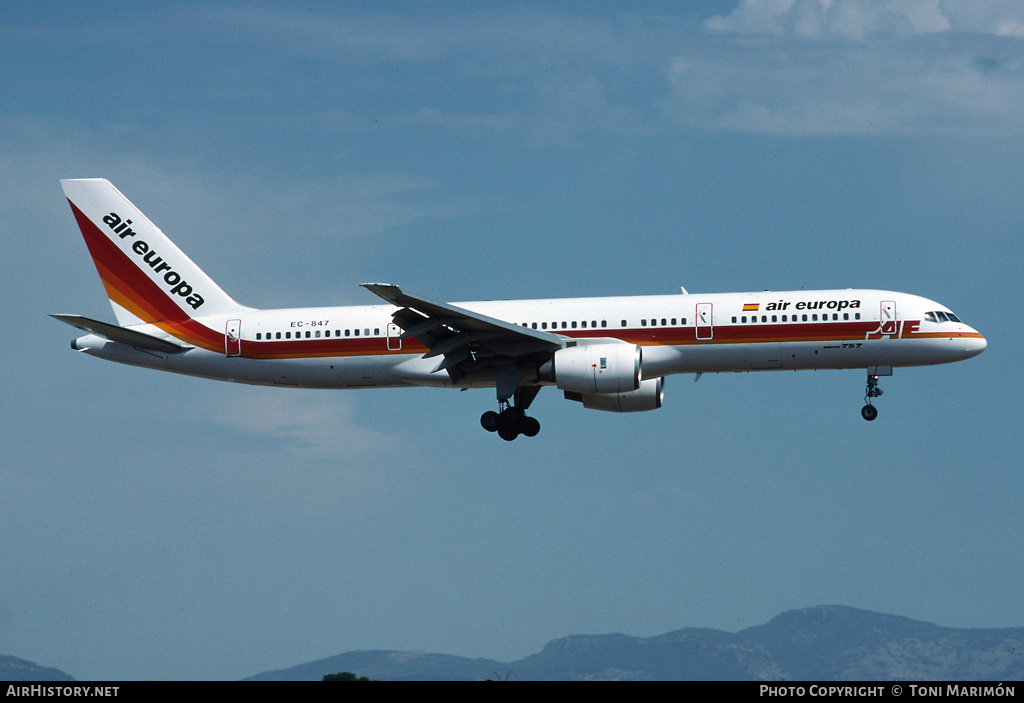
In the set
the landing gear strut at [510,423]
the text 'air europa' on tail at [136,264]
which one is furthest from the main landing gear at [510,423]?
the text 'air europa' on tail at [136,264]

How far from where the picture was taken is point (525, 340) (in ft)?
132

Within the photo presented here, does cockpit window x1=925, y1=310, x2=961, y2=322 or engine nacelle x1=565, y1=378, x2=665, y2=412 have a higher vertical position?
cockpit window x1=925, y1=310, x2=961, y2=322

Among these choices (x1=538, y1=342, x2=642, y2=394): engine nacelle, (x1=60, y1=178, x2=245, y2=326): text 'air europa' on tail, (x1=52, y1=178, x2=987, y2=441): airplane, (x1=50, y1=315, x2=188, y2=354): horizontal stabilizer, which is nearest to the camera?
(x1=538, y1=342, x2=642, y2=394): engine nacelle

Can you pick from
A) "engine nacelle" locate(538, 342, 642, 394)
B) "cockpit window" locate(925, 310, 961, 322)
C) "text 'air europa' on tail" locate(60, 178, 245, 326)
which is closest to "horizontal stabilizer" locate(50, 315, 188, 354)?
"text 'air europa' on tail" locate(60, 178, 245, 326)

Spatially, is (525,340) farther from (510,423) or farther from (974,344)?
(974,344)

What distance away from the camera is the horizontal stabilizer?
1621 inches

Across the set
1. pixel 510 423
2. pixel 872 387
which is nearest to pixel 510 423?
pixel 510 423

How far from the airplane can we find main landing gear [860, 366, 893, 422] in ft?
0.23

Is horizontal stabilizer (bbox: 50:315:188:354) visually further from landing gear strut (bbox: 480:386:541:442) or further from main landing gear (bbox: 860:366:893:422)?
main landing gear (bbox: 860:366:893:422)

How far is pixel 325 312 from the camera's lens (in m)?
43.5

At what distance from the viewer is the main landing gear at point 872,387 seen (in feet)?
134

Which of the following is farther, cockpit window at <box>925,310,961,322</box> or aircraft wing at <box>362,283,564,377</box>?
cockpit window at <box>925,310,961,322</box>
